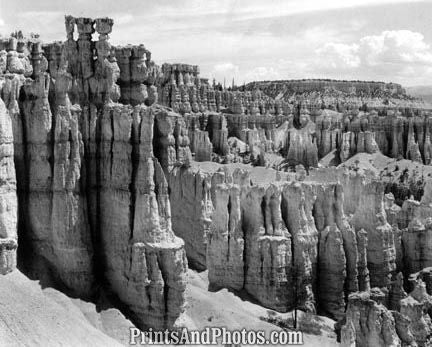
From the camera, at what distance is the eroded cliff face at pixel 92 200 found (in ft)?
88.0

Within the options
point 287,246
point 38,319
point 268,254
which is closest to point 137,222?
point 38,319

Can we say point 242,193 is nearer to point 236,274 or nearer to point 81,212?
point 236,274

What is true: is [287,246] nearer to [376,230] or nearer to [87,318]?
[376,230]

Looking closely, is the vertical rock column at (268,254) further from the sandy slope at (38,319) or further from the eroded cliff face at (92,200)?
the sandy slope at (38,319)

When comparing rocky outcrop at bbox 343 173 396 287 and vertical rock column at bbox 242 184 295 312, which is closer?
vertical rock column at bbox 242 184 295 312

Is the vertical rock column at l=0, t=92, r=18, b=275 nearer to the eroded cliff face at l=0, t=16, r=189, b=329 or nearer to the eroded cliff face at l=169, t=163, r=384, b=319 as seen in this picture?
the eroded cliff face at l=0, t=16, r=189, b=329

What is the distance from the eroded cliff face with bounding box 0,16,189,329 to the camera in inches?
1056

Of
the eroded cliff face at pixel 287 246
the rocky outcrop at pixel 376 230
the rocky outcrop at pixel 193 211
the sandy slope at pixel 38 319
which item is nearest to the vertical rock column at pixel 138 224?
the sandy slope at pixel 38 319

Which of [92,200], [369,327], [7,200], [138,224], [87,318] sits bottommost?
[369,327]

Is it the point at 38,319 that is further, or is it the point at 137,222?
the point at 137,222

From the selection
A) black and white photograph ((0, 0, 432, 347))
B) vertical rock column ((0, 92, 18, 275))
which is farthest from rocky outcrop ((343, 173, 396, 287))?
vertical rock column ((0, 92, 18, 275))

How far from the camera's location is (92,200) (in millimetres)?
28125

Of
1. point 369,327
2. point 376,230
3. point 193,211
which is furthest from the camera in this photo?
point 193,211

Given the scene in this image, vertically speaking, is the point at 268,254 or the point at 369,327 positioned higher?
the point at 268,254
